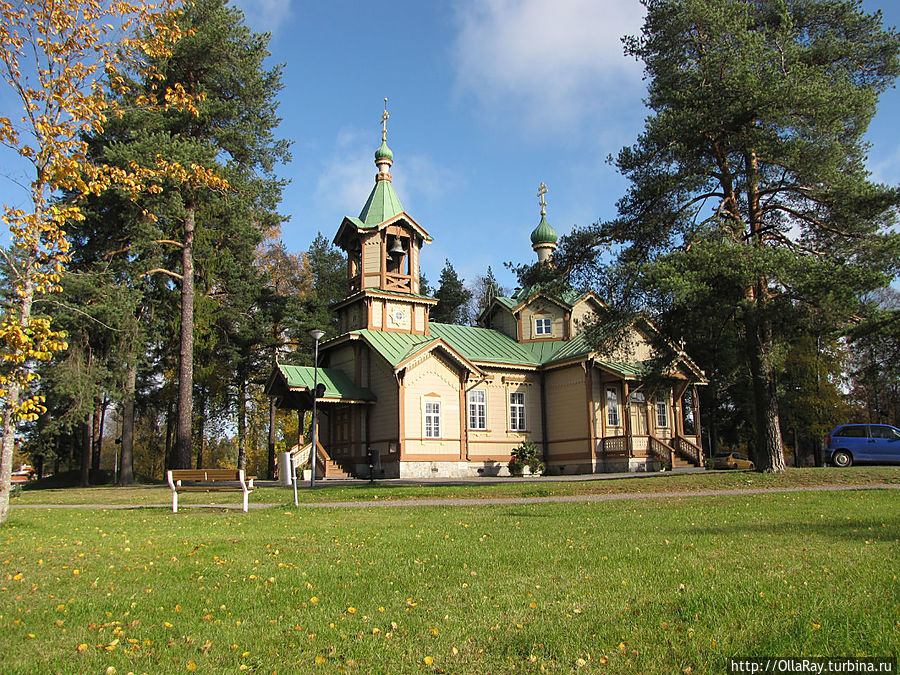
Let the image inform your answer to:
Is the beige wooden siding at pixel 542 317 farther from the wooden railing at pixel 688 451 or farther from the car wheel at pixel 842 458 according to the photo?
the car wheel at pixel 842 458

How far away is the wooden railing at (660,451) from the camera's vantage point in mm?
28931

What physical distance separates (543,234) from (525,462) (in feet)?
44.8

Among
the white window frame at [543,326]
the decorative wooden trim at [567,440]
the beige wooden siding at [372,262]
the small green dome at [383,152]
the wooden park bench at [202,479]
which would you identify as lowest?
the wooden park bench at [202,479]

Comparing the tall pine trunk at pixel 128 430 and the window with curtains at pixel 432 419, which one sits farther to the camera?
the tall pine trunk at pixel 128 430

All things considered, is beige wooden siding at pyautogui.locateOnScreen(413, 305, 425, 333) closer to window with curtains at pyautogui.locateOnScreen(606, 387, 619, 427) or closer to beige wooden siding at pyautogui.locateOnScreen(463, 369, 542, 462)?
beige wooden siding at pyautogui.locateOnScreen(463, 369, 542, 462)

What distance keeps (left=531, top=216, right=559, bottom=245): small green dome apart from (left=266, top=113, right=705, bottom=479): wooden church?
459cm

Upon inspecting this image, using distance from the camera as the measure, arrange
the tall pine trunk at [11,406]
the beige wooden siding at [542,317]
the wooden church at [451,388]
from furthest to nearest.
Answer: the beige wooden siding at [542,317]
the wooden church at [451,388]
the tall pine trunk at [11,406]

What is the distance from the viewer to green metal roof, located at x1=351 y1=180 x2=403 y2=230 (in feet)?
100

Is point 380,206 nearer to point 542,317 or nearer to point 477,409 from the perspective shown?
point 542,317

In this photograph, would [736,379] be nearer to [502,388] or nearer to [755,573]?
[502,388]

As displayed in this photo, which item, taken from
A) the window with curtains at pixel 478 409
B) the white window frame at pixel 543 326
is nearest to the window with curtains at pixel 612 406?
the white window frame at pixel 543 326

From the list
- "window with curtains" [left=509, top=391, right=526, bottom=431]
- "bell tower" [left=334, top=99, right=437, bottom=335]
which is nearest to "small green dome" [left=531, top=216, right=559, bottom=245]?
"bell tower" [left=334, top=99, right=437, bottom=335]

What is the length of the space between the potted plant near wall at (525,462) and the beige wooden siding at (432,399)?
2659 mm

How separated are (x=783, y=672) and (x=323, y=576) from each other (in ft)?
13.2
